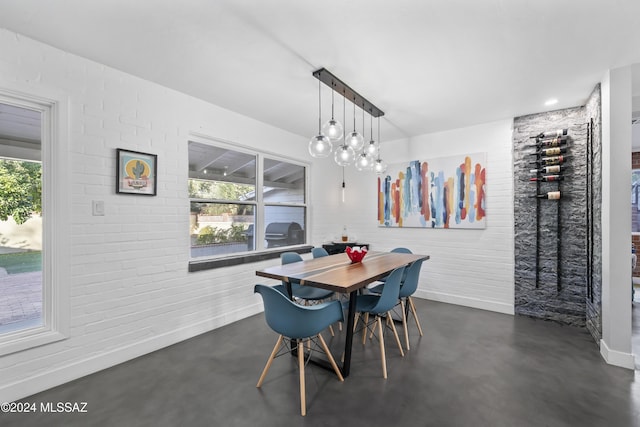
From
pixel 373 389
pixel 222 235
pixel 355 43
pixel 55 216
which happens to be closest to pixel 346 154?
pixel 355 43

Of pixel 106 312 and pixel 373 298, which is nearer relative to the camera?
pixel 106 312

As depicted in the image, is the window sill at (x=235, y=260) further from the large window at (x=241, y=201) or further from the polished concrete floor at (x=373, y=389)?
the polished concrete floor at (x=373, y=389)

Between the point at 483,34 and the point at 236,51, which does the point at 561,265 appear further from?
the point at 236,51

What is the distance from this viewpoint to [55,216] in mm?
2240

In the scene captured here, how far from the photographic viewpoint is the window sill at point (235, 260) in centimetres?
316

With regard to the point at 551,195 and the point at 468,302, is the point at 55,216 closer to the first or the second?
the point at 468,302

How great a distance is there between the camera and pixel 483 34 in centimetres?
205

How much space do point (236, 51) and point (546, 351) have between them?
12.7 feet

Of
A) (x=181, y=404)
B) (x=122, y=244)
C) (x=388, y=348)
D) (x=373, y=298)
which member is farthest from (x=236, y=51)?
(x=388, y=348)

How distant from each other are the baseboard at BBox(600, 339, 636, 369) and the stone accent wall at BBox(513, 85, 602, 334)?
23.4 inches

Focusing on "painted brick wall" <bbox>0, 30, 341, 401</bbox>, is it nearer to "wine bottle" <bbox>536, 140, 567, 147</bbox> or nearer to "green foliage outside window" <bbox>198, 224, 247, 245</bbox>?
"green foliage outside window" <bbox>198, 224, 247, 245</bbox>

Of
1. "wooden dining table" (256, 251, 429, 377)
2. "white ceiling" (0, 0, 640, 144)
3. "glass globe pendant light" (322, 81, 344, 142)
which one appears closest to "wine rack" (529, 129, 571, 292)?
"white ceiling" (0, 0, 640, 144)

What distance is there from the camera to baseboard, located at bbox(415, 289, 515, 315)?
3.85 m

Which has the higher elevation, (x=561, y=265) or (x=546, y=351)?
(x=561, y=265)
